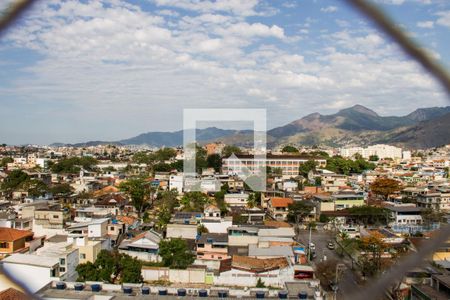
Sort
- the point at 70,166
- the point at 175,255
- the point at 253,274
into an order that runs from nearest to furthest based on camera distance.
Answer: the point at 253,274
the point at 175,255
the point at 70,166

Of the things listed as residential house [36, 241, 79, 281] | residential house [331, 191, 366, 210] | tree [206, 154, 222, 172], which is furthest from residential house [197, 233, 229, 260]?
tree [206, 154, 222, 172]

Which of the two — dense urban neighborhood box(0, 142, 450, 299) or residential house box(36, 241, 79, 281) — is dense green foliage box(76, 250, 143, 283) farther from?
residential house box(36, 241, 79, 281)

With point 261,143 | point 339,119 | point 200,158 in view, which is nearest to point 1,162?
point 200,158

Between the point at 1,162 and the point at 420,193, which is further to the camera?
the point at 1,162

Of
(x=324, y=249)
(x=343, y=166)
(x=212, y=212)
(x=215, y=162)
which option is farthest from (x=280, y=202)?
(x=343, y=166)

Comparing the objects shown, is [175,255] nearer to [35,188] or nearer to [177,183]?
[35,188]

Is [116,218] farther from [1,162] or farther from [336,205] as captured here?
[1,162]

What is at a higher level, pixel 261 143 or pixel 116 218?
pixel 261 143
